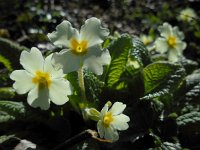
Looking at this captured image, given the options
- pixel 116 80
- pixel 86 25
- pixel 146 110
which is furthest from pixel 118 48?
pixel 86 25

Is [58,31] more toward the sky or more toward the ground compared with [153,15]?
more toward the sky

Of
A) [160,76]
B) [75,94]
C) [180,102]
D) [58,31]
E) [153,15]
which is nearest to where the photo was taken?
[58,31]

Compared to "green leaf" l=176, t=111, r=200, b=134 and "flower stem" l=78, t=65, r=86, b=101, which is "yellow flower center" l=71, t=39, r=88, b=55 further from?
"green leaf" l=176, t=111, r=200, b=134

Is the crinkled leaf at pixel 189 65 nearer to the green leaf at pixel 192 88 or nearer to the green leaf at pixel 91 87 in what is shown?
the green leaf at pixel 192 88

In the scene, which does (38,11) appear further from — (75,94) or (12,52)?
(75,94)

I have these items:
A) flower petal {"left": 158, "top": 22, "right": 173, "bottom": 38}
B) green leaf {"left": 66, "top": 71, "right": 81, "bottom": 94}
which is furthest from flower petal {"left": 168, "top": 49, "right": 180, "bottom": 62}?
green leaf {"left": 66, "top": 71, "right": 81, "bottom": 94}

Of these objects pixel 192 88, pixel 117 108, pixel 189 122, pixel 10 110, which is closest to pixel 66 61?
pixel 117 108
